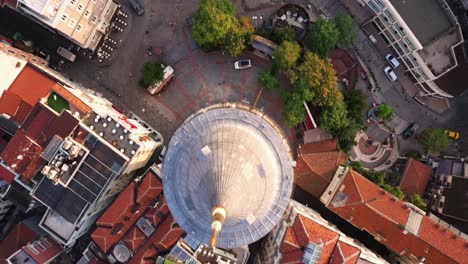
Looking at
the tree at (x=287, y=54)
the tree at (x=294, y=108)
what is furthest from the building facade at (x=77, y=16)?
the tree at (x=294, y=108)

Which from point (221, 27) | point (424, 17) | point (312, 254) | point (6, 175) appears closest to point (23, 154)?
point (6, 175)

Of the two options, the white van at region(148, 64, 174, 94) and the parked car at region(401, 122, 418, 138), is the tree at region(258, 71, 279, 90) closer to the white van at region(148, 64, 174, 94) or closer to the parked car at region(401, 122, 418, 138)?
the white van at region(148, 64, 174, 94)

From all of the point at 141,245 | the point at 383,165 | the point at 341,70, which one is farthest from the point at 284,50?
the point at 141,245

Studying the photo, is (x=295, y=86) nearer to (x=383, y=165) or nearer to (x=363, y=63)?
(x=363, y=63)

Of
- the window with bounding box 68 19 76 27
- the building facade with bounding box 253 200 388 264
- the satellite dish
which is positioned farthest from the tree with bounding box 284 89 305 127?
the window with bounding box 68 19 76 27

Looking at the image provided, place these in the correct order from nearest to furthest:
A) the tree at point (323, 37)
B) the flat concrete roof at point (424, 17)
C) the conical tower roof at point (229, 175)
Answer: the conical tower roof at point (229, 175)
the flat concrete roof at point (424, 17)
the tree at point (323, 37)

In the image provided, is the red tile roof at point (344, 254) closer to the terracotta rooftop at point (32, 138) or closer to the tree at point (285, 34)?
the tree at point (285, 34)
